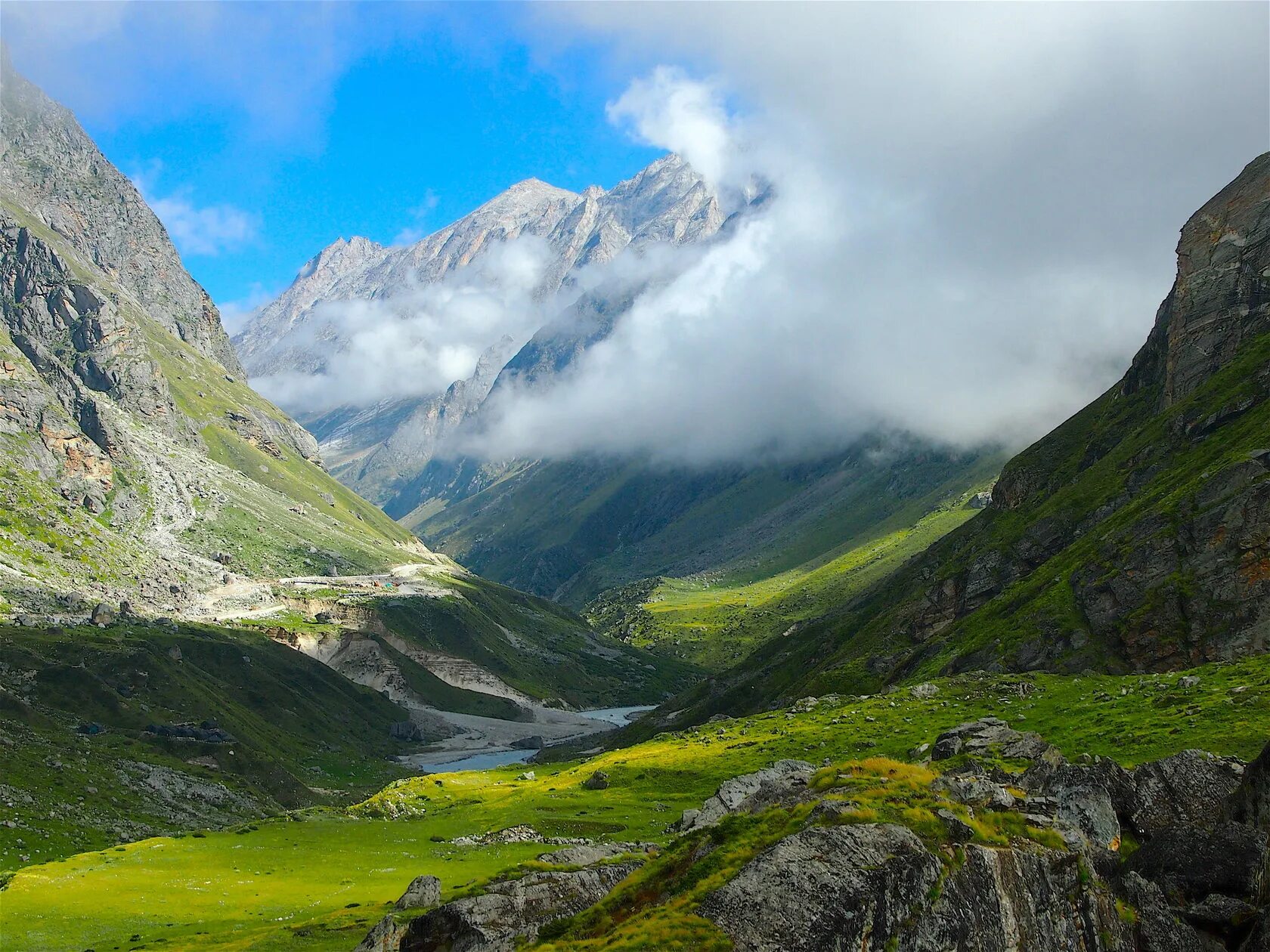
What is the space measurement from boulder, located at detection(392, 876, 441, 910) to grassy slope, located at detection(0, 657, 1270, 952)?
4158 mm

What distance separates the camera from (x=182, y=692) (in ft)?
651

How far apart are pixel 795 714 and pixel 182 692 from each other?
13636 centimetres

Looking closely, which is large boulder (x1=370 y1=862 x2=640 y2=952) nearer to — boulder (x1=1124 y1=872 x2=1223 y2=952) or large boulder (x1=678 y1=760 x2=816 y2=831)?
large boulder (x1=678 y1=760 x2=816 y2=831)

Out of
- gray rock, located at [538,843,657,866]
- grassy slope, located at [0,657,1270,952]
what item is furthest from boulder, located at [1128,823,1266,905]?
gray rock, located at [538,843,657,866]

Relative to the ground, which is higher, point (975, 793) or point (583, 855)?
point (583, 855)

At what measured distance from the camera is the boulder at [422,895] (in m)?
52.2

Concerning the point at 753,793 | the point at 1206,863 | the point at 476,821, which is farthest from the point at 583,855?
the point at 476,821

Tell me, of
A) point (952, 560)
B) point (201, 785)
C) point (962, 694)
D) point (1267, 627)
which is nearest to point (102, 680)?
point (201, 785)

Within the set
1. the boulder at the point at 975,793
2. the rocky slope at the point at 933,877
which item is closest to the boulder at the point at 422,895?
the rocky slope at the point at 933,877

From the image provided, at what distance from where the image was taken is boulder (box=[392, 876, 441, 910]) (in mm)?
52178

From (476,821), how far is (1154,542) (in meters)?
94.8

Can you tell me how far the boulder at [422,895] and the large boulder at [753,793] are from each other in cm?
1550

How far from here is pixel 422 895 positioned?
5278 cm

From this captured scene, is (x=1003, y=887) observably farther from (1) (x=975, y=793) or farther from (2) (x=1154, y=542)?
(2) (x=1154, y=542)
